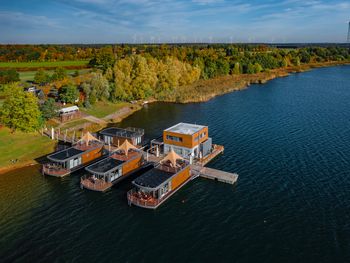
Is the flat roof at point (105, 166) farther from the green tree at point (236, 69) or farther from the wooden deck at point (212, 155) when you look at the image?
the green tree at point (236, 69)

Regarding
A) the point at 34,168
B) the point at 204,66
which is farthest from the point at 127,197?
the point at 204,66

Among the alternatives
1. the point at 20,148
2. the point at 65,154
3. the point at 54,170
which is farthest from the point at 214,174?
the point at 20,148

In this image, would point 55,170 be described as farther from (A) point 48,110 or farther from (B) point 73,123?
(A) point 48,110

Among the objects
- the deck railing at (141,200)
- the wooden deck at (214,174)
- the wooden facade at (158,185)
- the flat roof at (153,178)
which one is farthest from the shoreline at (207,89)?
the deck railing at (141,200)

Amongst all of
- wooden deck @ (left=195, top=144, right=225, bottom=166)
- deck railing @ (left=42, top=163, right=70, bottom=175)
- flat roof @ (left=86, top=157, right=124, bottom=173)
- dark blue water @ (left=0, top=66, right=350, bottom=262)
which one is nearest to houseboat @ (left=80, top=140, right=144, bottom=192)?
flat roof @ (left=86, top=157, right=124, bottom=173)

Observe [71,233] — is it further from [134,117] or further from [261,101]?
[261,101]

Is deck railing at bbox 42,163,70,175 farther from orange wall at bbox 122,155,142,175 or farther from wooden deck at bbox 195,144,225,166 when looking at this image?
wooden deck at bbox 195,144,225,166
